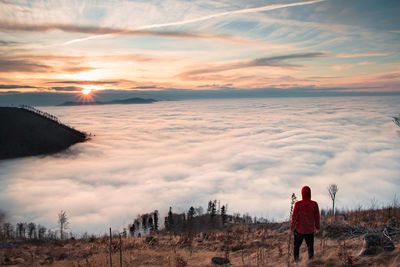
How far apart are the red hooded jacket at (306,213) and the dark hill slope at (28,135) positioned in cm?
14032

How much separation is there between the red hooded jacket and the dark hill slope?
140 m

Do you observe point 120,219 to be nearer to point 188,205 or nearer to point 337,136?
point 188,205

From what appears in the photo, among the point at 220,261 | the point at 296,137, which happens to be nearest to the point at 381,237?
the point at 220,261

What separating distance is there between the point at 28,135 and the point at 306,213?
14863 cm

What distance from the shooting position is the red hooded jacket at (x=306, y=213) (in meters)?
8.60

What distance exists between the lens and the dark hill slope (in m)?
118

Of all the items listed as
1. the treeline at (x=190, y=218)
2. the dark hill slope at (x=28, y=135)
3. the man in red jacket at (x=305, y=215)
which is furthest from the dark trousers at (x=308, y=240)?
the dark hill slope at (x=28, y=135)

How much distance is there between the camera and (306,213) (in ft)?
28.4

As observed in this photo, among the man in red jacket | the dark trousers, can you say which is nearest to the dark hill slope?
the dark trousers

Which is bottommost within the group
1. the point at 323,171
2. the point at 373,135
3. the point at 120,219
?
the point at 120,219

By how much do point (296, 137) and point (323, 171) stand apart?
3111 inches

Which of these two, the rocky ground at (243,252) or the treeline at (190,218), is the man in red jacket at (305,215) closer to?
the rocky ground at (243,252)

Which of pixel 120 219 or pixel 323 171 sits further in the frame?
pixel 323 171

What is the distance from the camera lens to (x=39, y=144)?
405 feet
